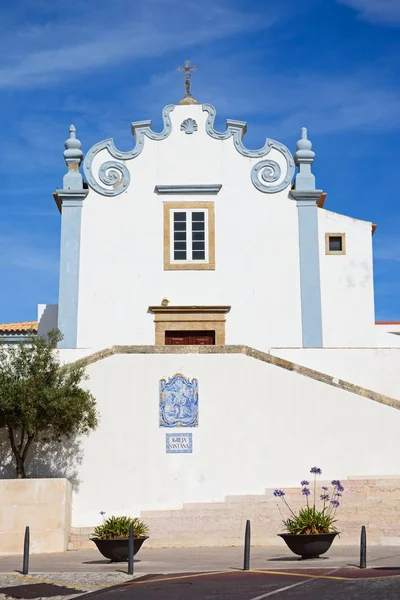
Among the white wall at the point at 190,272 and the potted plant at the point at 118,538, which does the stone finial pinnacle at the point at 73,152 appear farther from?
the potted plant at the point at 118,538

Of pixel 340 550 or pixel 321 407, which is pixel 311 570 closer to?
pixel 340 550

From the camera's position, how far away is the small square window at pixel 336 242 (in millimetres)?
27156

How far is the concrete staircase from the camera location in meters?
20.3

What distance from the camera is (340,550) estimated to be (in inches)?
747

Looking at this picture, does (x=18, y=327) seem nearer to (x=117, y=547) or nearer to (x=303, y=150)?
(x=303, y=150)

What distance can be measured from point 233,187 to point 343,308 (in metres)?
4.25

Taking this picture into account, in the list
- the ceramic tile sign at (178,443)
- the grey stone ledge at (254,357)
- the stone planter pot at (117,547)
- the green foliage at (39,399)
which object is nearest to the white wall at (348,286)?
Answer: the grey stone ledge at (254,357)

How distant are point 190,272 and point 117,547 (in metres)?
10.7

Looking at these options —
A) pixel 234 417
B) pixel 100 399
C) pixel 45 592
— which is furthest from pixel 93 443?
pixel 45 592

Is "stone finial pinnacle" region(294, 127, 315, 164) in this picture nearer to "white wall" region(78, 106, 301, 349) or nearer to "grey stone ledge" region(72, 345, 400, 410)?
"white wall" region(78, 106, 301, 349)

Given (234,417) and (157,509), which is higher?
(234,417)

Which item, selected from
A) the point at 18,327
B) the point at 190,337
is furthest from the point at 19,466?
the point at 18,327

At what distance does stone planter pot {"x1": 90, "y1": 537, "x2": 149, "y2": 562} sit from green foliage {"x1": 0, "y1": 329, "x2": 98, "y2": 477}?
4098mm

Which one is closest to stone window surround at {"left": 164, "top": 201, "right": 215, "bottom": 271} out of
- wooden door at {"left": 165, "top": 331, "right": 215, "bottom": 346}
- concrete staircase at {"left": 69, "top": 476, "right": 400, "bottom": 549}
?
wooden door at {"left": 165, "top": 331, "right": 215, "bottom": 346}
